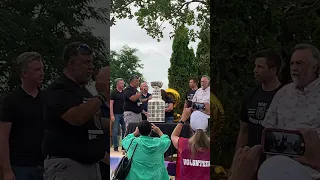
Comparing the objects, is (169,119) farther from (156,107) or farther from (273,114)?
(273,114)

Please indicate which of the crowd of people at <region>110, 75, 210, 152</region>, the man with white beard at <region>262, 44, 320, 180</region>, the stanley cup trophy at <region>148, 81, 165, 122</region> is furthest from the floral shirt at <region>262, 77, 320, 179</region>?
the stanley cup trophy at <region>148, 81, 165, 122</region>

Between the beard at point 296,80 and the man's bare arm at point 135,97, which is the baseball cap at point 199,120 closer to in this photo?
the man's bare arm at point 135,97

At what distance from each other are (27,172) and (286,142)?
1.52 metres

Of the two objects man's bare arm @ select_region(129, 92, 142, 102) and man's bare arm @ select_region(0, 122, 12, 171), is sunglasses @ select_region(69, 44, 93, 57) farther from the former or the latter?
man's bare arm @ select_region(129, 92, 142, 102)

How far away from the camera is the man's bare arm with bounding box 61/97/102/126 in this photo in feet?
8.34

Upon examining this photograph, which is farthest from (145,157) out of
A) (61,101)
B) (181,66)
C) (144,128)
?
(181,66)

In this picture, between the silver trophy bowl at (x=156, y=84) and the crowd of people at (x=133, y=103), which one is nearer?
the silver trophy bowl at (x=156, y=84)

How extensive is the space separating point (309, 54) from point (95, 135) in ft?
4.38

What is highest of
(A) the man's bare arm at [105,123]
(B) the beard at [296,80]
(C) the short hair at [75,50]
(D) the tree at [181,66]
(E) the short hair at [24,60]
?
(D) the tree at [181,66]

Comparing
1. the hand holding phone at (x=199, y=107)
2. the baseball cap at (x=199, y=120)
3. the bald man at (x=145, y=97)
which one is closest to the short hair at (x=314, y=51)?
the baseball cap at (x=199, y=120)

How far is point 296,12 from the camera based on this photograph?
2436 millimetres

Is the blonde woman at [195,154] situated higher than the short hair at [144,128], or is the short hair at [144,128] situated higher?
the short hair at [144,128]

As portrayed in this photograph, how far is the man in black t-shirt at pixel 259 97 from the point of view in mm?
2455

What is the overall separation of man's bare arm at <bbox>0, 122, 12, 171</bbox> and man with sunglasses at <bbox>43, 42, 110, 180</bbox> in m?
0.22
